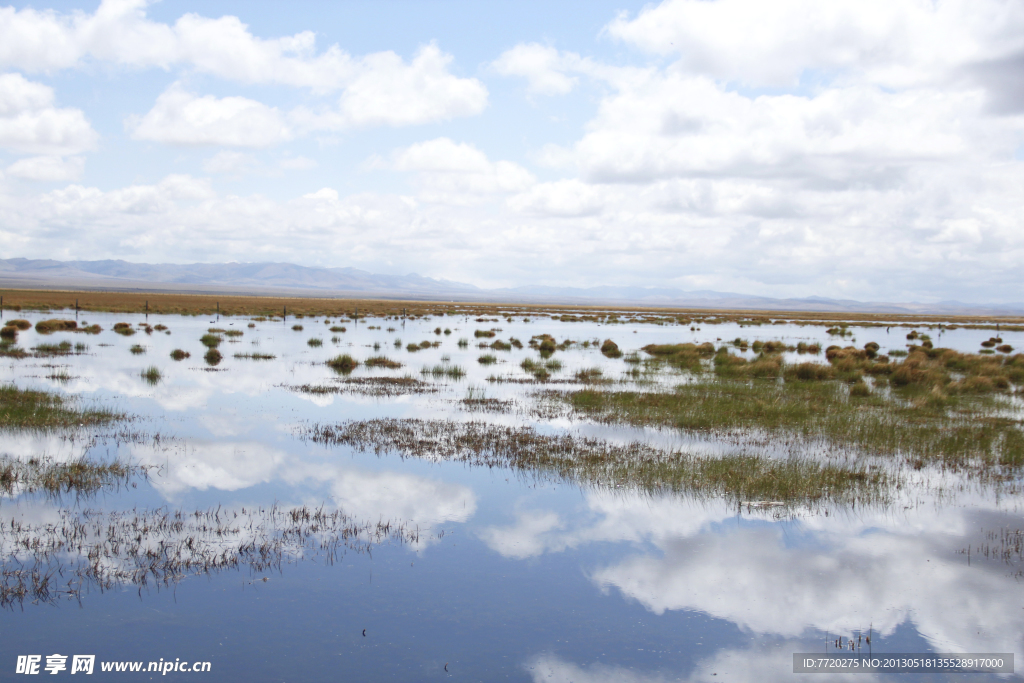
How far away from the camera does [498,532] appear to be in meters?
9.62

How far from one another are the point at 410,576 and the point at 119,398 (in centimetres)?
1451

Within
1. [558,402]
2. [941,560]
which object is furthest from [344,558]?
[558,402]

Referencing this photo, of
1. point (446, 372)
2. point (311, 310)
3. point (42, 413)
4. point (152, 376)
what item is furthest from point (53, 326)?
point (311, 310)

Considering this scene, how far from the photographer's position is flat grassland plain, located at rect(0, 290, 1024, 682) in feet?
21.7

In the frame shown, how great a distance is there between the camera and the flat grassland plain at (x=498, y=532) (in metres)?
6.62

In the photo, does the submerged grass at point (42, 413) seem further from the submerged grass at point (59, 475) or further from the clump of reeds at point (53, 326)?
the clump of reeds at point (53, 326)

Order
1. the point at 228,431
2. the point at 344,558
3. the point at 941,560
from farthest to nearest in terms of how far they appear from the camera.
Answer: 1. the point at 228,431
2. the point at 941,560
3. the point at 344,558

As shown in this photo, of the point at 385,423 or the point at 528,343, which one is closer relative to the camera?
the point at 385,423

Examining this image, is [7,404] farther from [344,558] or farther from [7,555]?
[344,558]

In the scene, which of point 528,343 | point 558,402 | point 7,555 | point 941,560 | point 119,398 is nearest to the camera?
point 7,555

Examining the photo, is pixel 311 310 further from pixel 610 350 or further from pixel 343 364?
pixel 343 364

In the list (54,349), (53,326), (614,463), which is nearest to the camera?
(614,463)

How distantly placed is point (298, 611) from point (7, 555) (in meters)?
3.75

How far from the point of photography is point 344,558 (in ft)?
27.3
